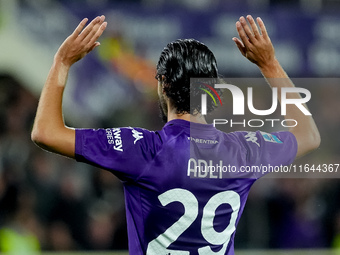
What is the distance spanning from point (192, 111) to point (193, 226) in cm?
48

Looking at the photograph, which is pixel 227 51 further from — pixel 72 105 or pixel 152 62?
pixel 72 105

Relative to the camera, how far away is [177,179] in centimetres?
212

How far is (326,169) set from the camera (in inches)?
322

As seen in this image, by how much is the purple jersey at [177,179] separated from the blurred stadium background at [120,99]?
16.1 feet

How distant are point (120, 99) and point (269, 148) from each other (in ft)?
17.2

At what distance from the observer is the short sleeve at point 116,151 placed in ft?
6.70

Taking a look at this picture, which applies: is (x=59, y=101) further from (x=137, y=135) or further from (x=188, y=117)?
(x=188, y=117)

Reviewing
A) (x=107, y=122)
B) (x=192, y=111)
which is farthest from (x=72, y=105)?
(x=192, y=111)

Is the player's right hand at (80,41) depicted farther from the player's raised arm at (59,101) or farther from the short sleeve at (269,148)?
the short sleeve at (269,148)

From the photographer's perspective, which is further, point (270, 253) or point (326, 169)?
point (326, 169)

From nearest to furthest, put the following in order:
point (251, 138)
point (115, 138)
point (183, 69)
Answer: point (115, 138) < point (183, 69) < point (251, 138)

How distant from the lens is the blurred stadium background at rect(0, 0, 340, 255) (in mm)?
7039

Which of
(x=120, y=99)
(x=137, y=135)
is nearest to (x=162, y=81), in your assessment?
(x=137, y=135)

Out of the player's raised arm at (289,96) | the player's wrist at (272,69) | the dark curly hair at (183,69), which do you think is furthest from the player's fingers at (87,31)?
the player's wrist at (272,69)
